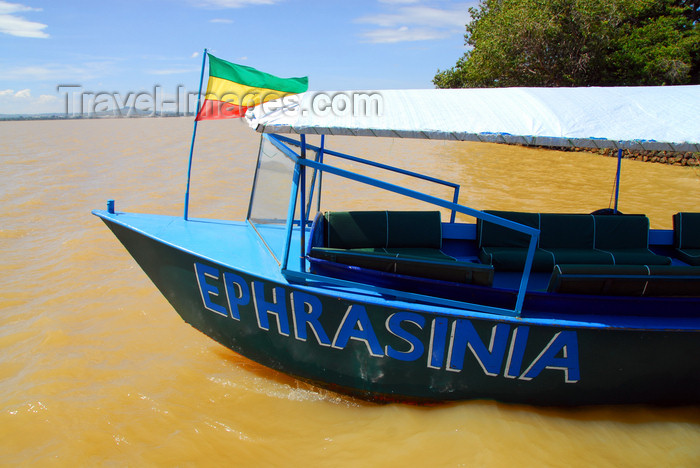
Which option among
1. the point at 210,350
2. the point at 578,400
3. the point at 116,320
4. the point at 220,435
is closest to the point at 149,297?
the point at 116,320

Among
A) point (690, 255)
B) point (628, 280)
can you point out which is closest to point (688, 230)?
point (690, 255)

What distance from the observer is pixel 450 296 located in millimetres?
3102

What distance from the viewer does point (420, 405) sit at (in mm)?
3381

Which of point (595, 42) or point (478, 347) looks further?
point (595, 42)

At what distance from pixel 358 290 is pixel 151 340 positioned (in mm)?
2440

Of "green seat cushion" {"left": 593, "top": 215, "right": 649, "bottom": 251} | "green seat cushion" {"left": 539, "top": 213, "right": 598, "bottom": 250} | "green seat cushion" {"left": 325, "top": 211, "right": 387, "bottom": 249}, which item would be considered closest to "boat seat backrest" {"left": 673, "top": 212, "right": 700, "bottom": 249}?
"green seat cushion" {"left": 593, "top": 215, "right": 649, "bottom": 251}

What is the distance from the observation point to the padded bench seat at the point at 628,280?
2969mm

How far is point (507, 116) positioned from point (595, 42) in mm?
20057

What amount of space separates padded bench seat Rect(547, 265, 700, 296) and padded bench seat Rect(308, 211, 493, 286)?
502mm

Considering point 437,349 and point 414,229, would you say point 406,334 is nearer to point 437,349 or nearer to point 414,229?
point 437,349

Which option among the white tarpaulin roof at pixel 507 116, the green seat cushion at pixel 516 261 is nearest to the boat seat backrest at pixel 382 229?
the green seat cushion at pixel 516 261

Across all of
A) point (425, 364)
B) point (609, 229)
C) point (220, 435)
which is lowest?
point (220, 435)

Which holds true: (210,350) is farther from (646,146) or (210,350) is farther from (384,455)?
(646,146)

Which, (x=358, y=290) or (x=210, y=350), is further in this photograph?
(x=210, y=350)
